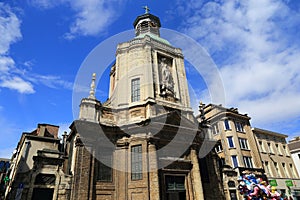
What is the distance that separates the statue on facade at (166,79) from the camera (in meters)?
21.6

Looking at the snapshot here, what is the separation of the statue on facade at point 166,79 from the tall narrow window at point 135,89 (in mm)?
2642

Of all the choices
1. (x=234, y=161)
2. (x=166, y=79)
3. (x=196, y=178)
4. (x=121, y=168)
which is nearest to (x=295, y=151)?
(x=234, y=161)

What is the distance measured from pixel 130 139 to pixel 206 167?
890 cm

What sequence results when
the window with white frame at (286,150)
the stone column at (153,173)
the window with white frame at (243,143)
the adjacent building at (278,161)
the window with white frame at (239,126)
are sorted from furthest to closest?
the window with white frame at (286,150)
the window with white frame at (239,126)
the window with white frame at (243,143)
the adjacent building at (278,161)
the stone column at (153,173)

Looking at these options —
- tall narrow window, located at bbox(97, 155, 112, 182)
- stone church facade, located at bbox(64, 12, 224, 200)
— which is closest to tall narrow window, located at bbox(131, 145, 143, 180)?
stone church facade, located at bbox(64, 12, 224, 200)

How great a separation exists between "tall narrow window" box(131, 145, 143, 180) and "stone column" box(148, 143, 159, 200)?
0.91 m

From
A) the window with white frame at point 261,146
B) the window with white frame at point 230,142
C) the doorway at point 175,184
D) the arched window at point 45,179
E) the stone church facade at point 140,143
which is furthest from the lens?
the window with white frame at point 261,146

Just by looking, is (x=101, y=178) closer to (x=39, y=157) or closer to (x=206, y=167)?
(x=39, y=157)

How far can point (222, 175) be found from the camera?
24938mm

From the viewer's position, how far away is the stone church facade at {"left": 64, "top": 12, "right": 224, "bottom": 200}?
15.6 m

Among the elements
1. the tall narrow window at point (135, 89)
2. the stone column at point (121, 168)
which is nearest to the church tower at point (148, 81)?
the tall narrow window at point (135, 89)

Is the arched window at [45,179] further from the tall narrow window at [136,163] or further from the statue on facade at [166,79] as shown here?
the statue on facade at [166,79]

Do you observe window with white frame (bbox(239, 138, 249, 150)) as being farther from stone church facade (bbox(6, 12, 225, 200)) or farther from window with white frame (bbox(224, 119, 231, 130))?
stone church facade (bbox(6, 12, 225, 200))

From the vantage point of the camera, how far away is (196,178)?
17.5m
